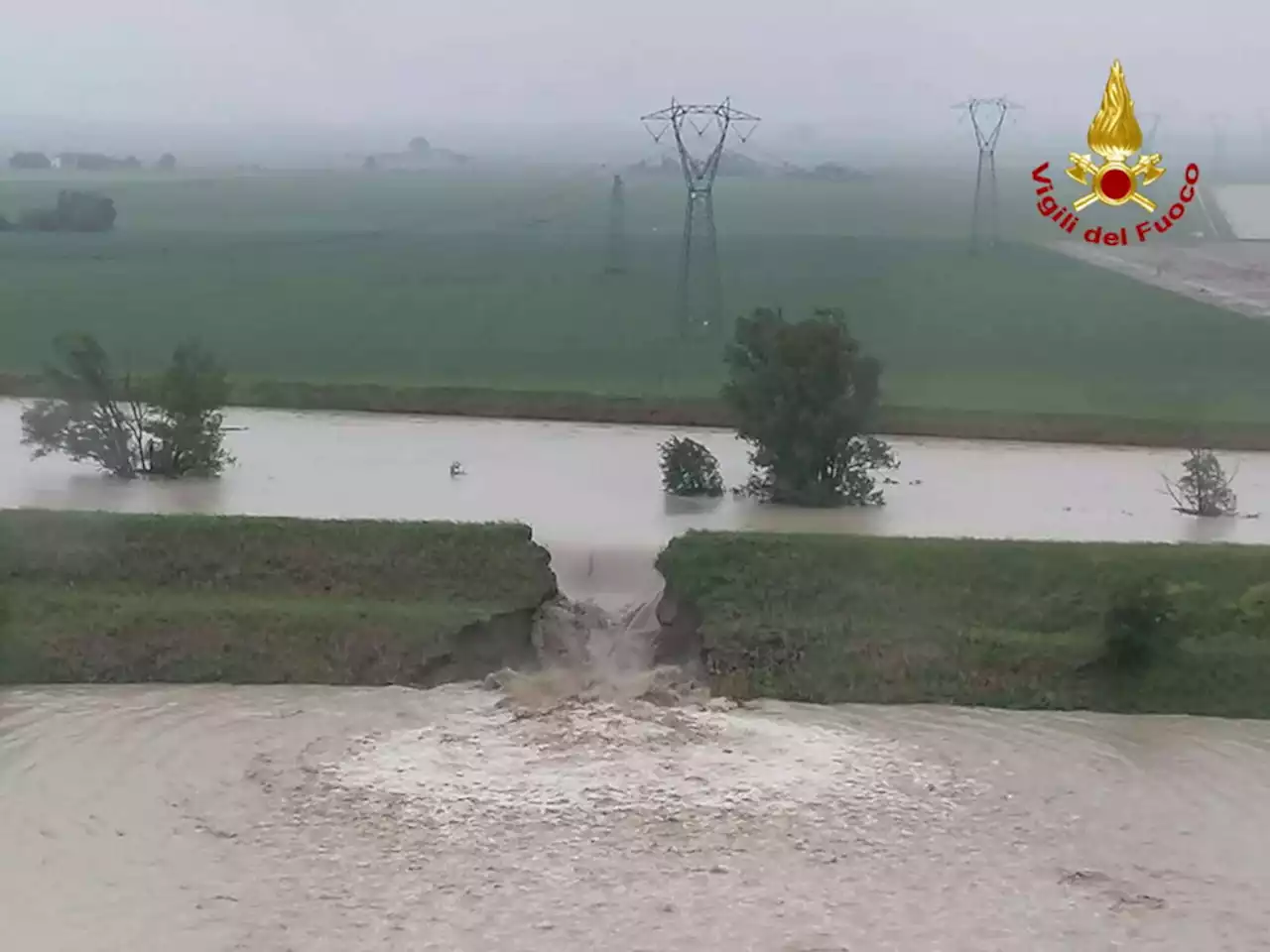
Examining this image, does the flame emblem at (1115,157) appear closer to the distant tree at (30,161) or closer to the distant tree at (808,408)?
the distant tree at (808,408)

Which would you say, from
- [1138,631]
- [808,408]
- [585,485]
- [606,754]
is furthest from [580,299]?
[606,754]

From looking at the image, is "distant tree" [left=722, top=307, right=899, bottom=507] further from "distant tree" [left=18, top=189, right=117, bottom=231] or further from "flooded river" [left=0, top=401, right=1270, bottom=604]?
"distant tree" [left=18, top=189, right=117, bottom=231]

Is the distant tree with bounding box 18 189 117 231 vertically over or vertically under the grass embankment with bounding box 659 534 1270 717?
over

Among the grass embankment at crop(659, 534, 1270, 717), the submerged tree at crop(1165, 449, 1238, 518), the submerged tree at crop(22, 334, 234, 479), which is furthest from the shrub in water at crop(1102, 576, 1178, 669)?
the submerged tree at crop(22, 334, 234, 479)

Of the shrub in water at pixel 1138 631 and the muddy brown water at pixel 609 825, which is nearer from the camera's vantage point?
the muddy brown water at pixel 609 825

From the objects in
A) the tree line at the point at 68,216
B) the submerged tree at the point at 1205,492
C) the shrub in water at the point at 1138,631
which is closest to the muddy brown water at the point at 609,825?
the shrub in water at the point at 1138,631
